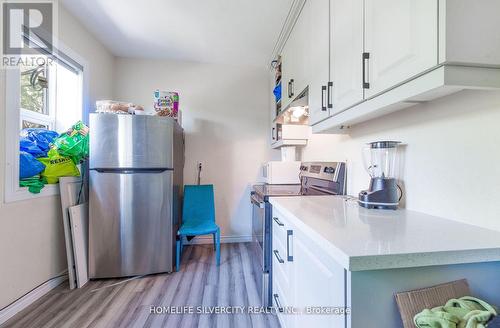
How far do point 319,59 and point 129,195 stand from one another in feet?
6.44

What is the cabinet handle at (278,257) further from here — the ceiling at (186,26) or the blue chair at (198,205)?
the ceiling at (186,26)

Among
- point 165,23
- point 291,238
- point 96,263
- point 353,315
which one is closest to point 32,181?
point 96,263

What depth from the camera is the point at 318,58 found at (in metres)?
1.45

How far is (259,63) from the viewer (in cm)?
298

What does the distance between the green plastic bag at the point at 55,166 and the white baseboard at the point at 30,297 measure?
2.74 ft

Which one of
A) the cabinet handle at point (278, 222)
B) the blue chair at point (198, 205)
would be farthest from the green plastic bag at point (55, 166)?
the cabinet handle at point (278, 222)

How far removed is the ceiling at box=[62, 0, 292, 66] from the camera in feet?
6.27

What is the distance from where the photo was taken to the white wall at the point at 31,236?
4.75ft

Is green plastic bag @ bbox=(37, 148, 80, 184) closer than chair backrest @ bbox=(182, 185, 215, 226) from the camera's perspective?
Yes

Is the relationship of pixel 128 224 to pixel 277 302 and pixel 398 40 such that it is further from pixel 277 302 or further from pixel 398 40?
pixel 398 40

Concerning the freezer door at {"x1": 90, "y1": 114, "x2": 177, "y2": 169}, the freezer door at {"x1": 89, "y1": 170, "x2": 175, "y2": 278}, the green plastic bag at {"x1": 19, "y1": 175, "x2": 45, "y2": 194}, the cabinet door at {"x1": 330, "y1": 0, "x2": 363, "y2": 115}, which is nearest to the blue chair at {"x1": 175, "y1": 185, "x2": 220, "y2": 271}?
the freezer door at {"x1": 89, "y1": 170, "x2": 175, "y2": 278}

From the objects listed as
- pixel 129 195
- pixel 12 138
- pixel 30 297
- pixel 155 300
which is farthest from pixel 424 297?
pixel 30 297

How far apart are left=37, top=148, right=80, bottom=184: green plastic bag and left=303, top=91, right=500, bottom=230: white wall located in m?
2.43

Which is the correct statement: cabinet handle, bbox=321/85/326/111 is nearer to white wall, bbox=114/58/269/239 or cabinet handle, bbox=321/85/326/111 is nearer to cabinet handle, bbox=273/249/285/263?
cabinet handle, bbox=273/249/285/263
